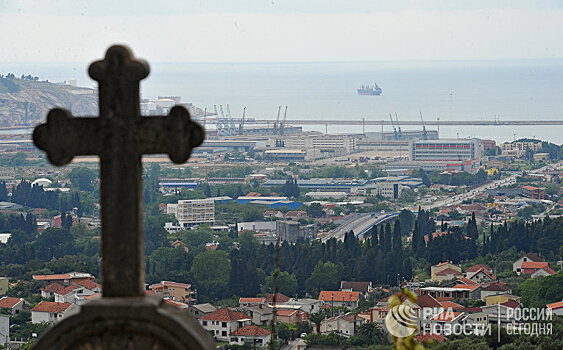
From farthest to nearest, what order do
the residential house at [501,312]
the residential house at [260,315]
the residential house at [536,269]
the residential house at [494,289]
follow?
the residential house at [536,269]
the residential house at [494,289]
the residential house at [260,315]
the residential house at [501,312]

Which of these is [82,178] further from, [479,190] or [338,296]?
[338,296]

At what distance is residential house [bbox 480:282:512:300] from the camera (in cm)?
1639

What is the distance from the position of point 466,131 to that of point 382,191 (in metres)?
44.1

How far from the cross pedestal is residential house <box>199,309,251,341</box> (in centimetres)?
1307

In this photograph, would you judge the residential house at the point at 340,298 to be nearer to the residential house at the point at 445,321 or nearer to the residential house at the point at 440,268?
the residential house at the point at 440,268

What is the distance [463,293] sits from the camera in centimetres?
1708

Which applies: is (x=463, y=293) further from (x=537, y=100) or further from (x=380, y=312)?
(x=537, y=100)

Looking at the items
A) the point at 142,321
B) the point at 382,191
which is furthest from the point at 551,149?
the point at 142,321

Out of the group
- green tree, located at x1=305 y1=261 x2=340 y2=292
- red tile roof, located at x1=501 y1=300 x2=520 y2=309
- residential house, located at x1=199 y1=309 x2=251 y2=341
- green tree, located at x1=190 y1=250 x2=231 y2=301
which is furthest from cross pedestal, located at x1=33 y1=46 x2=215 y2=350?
green tree, located at x1=305 y1=261 x2=340 y2=292

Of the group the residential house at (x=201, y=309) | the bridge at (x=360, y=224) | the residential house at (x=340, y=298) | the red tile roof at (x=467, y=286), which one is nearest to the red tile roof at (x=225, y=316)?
the residential house at (x=201, y=309)

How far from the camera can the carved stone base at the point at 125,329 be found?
4.58ft

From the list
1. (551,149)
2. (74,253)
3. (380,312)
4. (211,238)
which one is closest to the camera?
(380,312)

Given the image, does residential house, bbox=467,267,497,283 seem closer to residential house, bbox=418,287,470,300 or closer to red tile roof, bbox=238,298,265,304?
residential house, bbox=418,287,470,300

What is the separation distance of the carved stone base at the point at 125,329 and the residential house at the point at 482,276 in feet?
58.0
